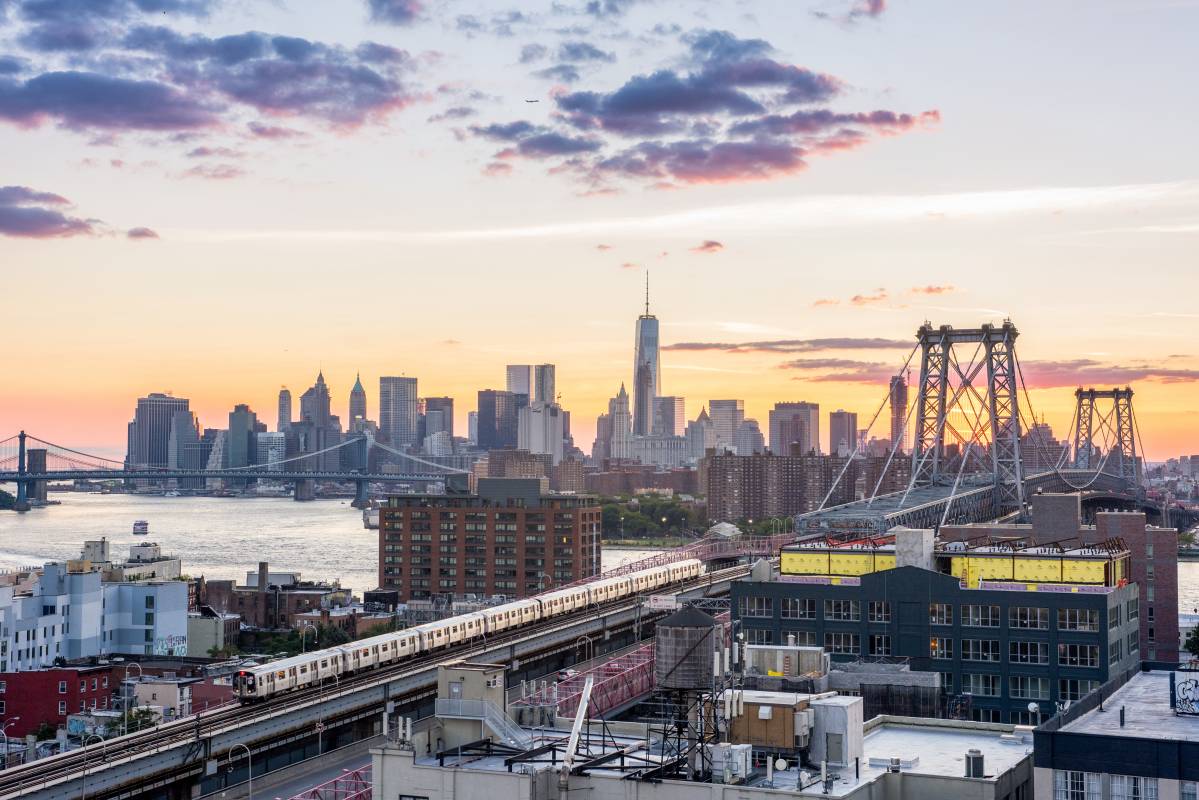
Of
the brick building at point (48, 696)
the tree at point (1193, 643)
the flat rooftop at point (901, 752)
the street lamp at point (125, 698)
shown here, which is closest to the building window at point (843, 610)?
the flat rooftop at point (901, 752)

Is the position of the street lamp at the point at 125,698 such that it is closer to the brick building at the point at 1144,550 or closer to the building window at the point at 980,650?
the building window at the point at 980,650

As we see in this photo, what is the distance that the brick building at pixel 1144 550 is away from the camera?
5869cm

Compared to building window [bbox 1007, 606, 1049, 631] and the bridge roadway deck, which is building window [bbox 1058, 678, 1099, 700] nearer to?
building window [bbox 1007, 606, 1049, 631]

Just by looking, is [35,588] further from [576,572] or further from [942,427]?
[942,427]

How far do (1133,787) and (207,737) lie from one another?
23515 millimetres

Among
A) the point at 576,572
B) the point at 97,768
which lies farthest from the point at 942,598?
the point at 576,572

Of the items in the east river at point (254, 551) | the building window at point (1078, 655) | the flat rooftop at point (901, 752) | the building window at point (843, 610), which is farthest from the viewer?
the east river at point (254, 551)

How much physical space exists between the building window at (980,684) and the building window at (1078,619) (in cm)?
224

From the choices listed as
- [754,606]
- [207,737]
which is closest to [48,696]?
[207,737]

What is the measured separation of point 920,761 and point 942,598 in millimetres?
18977

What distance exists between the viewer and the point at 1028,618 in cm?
3978

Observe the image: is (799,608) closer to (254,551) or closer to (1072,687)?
(1072,687)

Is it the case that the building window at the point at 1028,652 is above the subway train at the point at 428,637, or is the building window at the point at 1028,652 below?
above

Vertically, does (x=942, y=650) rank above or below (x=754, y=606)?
below
